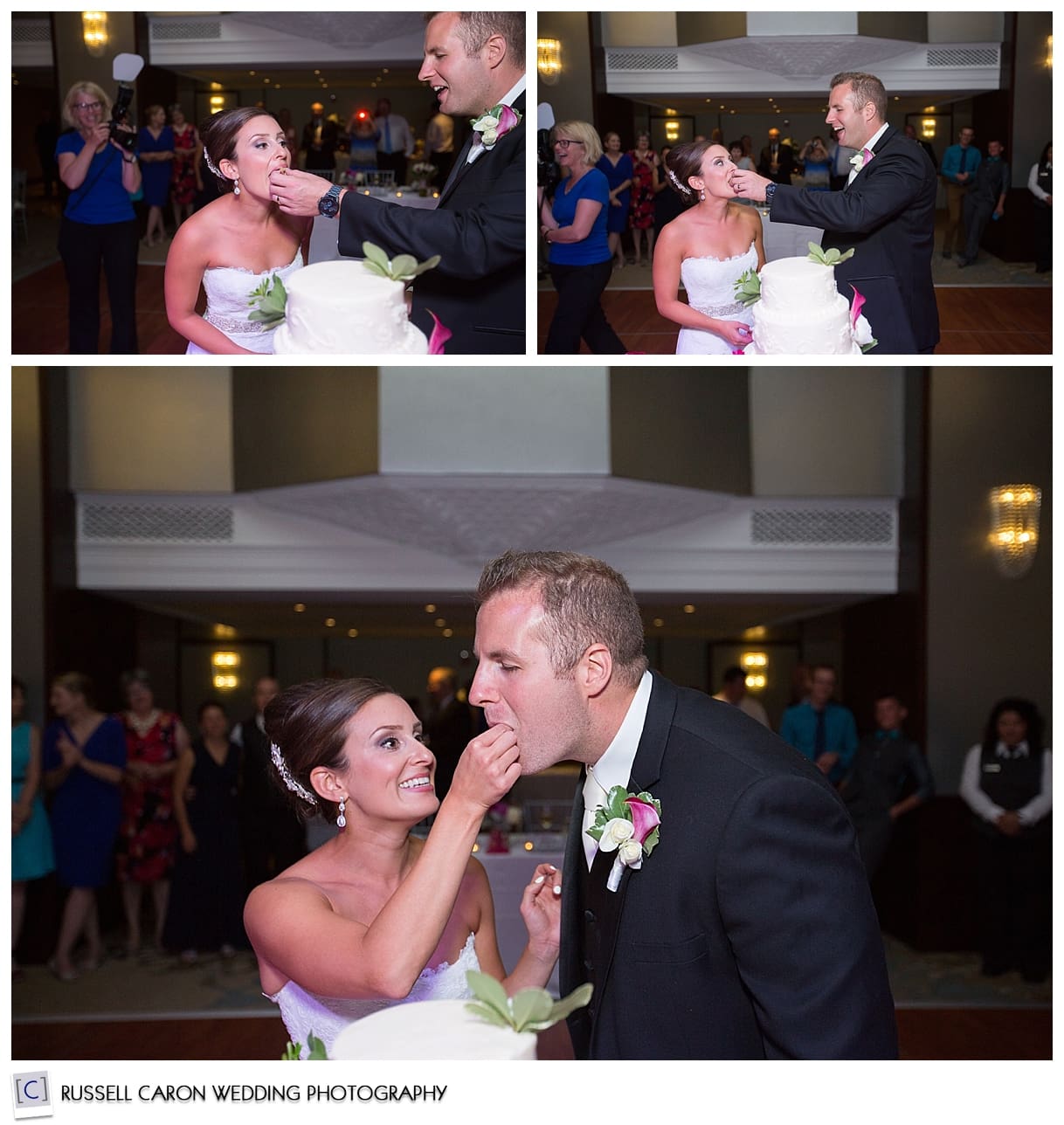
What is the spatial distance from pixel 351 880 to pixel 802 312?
69.9 inches

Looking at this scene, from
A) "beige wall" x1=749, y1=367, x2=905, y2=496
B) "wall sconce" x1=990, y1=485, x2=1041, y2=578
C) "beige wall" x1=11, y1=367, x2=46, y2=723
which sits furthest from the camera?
"beige wall" x1=749, y1=367, x2=905, y2=496

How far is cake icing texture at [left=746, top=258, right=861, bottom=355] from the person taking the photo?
3.15m

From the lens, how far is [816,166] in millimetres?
3045

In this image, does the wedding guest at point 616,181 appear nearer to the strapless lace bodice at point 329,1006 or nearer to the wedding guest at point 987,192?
the wedding guest at point 987,192

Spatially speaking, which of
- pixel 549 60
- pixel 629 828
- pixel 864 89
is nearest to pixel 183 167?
pixel 549 60

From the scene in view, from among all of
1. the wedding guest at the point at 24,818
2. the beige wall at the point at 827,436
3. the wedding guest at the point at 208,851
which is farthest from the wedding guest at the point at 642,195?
the beige wall at the point at 827,436

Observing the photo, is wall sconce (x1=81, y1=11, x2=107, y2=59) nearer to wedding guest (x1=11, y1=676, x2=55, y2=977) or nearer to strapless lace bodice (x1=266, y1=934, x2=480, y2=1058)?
strapless lace bodice (x1=266, y1=934, x2=480, y2=1058)

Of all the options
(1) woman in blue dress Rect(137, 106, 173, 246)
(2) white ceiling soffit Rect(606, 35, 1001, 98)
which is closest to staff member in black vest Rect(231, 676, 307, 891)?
(1) woman in blue dress Rect(137, 106, 173, 246)

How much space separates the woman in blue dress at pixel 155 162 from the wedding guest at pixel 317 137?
336 millimetres

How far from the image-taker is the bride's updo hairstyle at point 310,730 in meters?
2.44

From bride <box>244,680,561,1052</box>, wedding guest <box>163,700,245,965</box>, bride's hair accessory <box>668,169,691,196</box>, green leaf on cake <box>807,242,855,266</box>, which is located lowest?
wedding guest <box>163,700,245,965</box>

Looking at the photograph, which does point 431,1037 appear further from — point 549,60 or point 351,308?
point 549,60

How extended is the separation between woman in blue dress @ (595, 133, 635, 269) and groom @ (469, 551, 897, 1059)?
1313mm

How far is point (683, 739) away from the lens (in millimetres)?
2123
